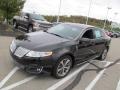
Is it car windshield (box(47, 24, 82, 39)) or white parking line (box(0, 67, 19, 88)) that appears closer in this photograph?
white parking line (box(0, 67, 19, 88))

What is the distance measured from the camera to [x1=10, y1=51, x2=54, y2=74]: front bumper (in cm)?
589

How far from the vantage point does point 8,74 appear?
20.4 feet

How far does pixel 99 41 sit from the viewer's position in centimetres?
869

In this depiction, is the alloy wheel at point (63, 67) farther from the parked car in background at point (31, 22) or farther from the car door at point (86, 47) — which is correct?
the parked car in background at point (31, 22)

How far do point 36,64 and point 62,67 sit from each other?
91 cm

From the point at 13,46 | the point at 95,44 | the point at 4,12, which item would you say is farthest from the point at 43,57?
the point at 4,12

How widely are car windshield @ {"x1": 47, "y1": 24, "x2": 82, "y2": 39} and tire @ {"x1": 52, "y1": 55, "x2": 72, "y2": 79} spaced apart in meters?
0.89

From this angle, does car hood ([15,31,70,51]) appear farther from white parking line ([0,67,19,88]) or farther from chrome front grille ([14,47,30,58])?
white parking line ([0,67,19,88])

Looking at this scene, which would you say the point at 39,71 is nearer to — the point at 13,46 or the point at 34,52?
the point at 34,52

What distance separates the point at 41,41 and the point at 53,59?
751mm

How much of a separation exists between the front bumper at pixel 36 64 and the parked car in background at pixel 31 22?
9787 mm

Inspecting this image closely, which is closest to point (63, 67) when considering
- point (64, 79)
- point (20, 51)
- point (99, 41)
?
point (64, 79)

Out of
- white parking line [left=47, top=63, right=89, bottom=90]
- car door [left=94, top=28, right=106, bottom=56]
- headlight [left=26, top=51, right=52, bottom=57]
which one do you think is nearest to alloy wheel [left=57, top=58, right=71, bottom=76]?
white parking line [left=47, top=63, right=89, bottom=90]

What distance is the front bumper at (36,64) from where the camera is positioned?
232 inches
